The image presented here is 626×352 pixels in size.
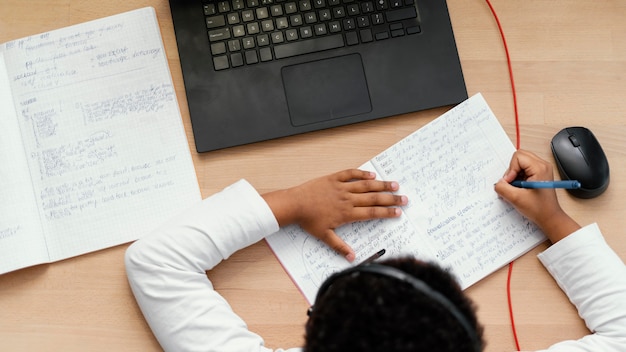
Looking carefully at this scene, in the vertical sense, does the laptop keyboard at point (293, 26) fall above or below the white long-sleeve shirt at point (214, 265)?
above

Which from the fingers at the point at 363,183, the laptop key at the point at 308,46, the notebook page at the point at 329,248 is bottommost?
the notebook page at the point at 329,248

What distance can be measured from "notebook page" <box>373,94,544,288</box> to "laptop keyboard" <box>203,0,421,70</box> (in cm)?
15

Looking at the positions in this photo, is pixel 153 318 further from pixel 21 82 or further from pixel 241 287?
pixel 21 82

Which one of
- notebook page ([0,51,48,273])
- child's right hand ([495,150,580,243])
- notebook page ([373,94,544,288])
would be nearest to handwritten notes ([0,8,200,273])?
notebook page ([0,51,48,273])

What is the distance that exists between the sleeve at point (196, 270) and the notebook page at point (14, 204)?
0.43 feet

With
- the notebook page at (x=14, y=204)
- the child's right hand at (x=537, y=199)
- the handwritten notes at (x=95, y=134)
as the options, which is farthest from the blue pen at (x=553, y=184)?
the notebook page at (x=14, y=204)

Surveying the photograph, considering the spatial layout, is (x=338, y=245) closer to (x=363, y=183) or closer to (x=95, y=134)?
(x=363, y=183)

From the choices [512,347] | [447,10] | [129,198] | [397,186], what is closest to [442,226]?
[397,186]

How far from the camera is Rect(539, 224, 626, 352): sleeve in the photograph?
2.60ft

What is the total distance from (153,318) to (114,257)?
102 mm

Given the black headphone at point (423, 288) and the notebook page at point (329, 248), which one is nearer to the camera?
the black headphone at point (423, 288)

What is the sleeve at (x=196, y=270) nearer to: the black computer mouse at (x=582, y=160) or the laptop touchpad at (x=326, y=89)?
the laptop touchpad at (x=326, y=89)

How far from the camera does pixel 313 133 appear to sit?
847mm

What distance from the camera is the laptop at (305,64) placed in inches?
32.6
